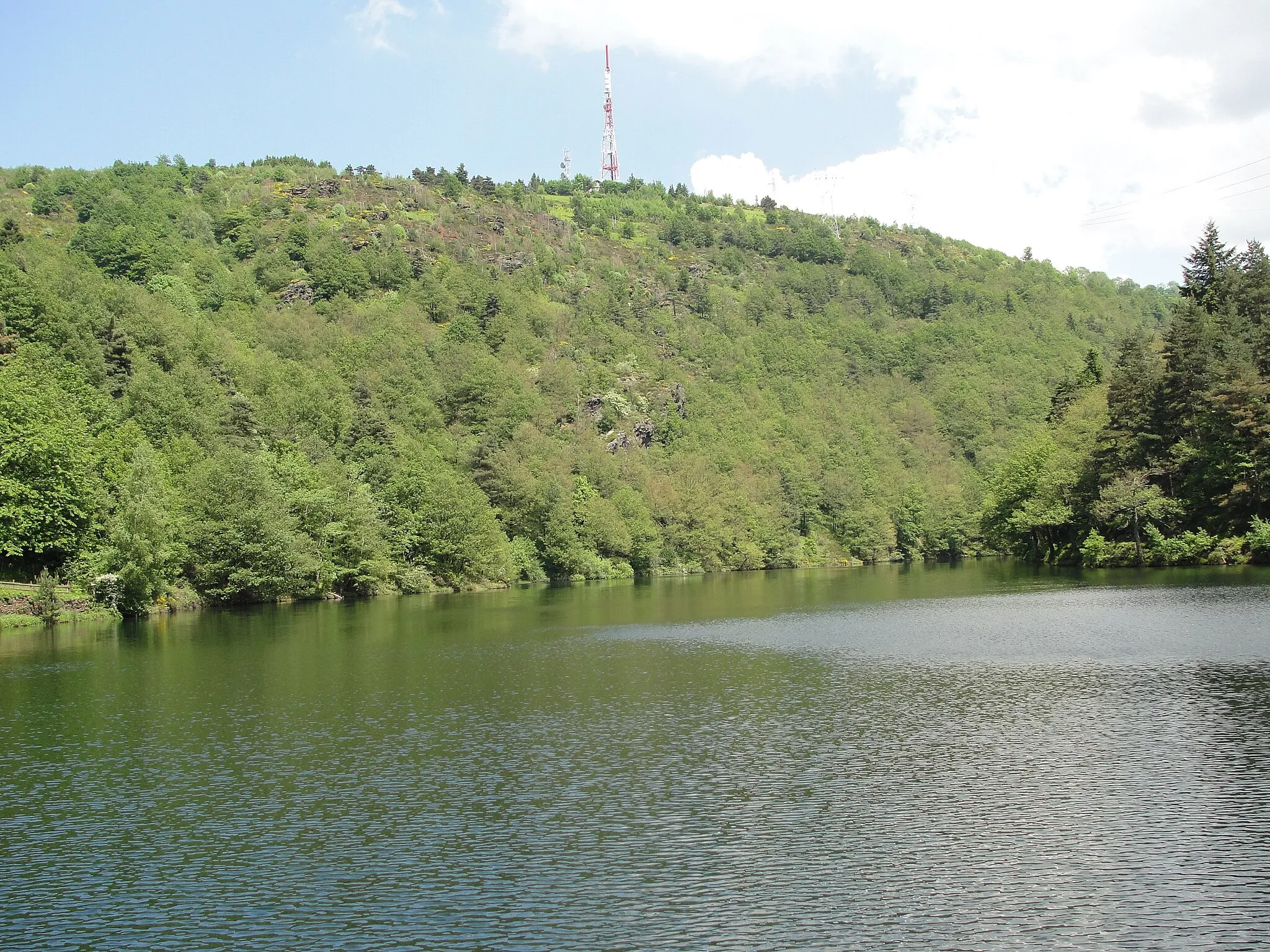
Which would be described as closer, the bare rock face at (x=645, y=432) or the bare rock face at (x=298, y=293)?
the bare rock face at (x=645, y=432)

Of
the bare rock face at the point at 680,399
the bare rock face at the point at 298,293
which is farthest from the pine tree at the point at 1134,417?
the bare rock face at the point at 298,293

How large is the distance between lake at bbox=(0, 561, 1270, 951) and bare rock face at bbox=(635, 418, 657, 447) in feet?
366

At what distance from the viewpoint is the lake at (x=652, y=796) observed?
16469mm

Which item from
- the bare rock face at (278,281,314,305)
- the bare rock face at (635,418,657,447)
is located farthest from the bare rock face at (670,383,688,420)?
the bare rock face at (278,281,314,305)

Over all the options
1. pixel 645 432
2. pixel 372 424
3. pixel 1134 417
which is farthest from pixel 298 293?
pixel 1134 417

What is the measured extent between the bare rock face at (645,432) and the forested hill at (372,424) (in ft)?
3.64

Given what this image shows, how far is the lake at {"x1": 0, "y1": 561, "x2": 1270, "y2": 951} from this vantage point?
54.0ft

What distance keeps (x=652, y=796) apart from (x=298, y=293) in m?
153

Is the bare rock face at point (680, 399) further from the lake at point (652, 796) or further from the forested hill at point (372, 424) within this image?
the lake at point (652, 796)

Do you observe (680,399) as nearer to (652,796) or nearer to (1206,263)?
(1206,263)

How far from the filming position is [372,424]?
106m

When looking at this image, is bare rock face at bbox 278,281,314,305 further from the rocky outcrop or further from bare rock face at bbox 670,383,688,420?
bare rock face at bbox 670,383,688,420

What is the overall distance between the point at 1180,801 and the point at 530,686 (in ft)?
78.0

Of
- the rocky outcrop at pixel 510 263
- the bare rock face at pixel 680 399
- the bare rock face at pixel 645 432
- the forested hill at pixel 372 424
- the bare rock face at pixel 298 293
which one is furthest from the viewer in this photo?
the rocky outcrop at pixel 510 263
